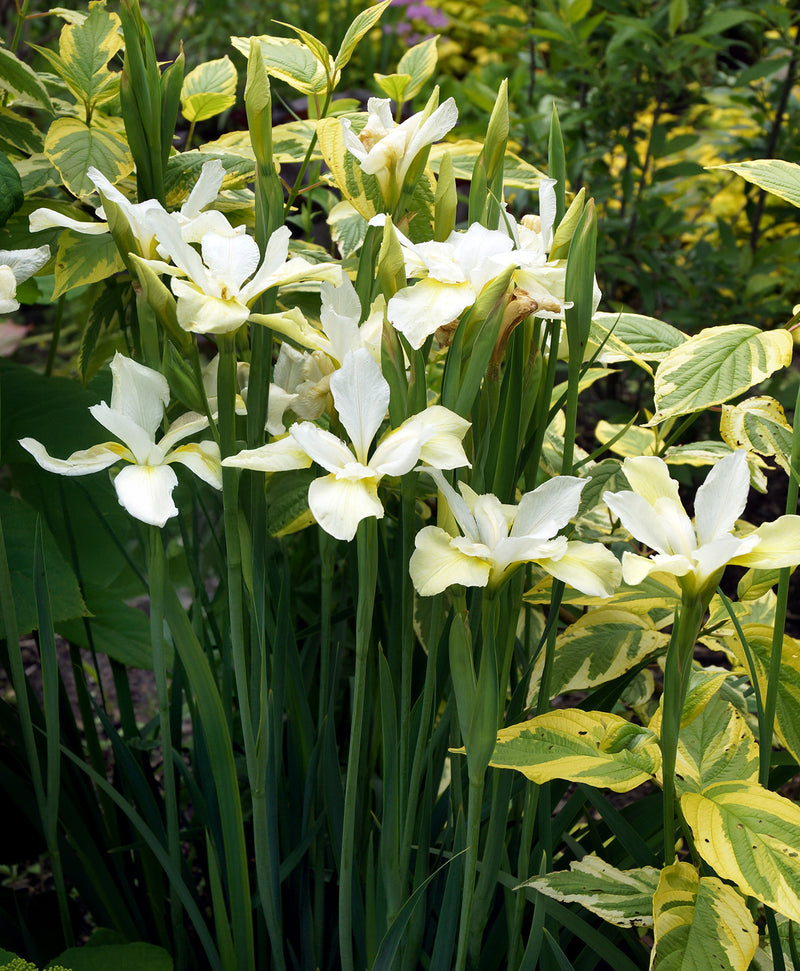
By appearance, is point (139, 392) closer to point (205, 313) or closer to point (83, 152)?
point (205, 313)

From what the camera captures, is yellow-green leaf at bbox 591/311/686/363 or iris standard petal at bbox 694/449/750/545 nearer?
iris standard petal at bbox 694/449/750/545

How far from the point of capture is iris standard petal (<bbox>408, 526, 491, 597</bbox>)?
0.43 metres

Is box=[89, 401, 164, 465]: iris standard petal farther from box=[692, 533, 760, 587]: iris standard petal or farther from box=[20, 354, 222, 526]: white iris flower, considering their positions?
box=[692, 533, 760, 587]: iris standard petal

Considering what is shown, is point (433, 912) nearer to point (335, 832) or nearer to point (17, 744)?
point (335, 832)

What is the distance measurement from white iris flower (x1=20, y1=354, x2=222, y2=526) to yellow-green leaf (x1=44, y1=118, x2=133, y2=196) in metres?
0.27

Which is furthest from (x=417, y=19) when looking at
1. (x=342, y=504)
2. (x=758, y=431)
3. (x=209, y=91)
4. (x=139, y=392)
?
(x=342, y=504)

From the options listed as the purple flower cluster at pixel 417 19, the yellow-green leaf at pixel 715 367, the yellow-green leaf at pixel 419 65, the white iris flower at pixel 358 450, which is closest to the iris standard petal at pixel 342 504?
the white iris flower at pixel 358 450

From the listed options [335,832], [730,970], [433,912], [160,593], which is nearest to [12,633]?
[160,593]

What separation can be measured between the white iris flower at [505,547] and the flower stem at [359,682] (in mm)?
37

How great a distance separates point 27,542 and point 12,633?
0.63ft

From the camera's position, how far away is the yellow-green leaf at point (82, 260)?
2.33ft

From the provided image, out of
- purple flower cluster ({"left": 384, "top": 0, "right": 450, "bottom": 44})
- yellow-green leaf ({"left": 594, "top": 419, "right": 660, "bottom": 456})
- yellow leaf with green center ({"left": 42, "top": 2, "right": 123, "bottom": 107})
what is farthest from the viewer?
purple flower cluster ({"left": 384, "top": 0, "right": 450, "bottom": 44})

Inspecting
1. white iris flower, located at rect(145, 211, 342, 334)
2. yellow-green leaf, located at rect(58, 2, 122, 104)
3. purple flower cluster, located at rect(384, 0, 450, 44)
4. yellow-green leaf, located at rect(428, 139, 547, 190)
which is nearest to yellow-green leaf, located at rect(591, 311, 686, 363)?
yellow-green leaf, located at rect(428, 139, 547, 190)

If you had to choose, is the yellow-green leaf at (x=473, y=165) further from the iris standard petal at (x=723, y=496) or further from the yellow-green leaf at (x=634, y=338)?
the iris standard petal at (x=723, y=496)
